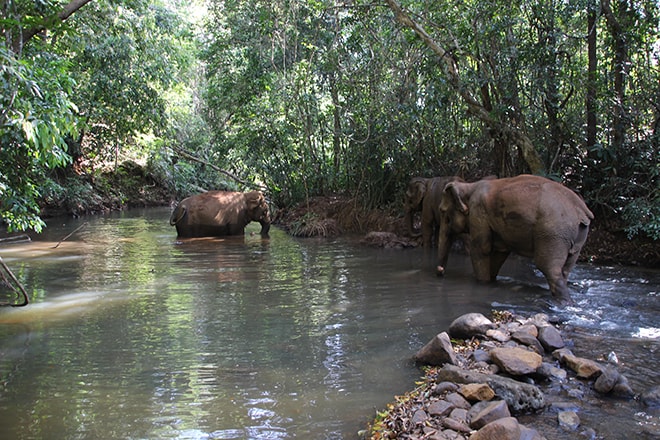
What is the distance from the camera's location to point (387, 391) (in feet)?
14.9

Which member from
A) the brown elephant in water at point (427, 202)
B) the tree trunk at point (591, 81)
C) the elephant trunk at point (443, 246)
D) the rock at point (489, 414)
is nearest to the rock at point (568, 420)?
the rock at point (489, 414)

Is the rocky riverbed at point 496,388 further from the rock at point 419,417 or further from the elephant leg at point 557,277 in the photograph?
the elephant leg at point 557,277

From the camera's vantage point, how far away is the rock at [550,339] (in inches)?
210

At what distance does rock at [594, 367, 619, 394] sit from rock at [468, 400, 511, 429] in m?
1.04

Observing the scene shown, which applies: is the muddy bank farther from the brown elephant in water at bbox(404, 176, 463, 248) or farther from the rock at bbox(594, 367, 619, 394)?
the rock at bbox(594, 367, 619, 394)

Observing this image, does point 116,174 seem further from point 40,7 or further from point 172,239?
point 40,7

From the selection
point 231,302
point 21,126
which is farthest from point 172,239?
point 21,126

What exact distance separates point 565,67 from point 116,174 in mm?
20919

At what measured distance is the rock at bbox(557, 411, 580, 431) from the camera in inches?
150

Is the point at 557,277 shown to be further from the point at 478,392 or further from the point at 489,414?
the point at 489,414

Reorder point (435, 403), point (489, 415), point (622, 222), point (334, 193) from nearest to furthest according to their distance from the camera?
1. point (489, 415)
2. point (435, 403)
3. point (622, 222)
4. point (334, 193)

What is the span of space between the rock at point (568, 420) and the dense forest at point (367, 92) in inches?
188

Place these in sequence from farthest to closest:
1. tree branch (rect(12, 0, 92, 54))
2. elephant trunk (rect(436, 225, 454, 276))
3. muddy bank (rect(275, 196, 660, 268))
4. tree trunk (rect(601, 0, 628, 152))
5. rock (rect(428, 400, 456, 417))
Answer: tree trunk (rect(601, 0, 628, 152))
muddy bank (rect(275, 196, 660, 268))
elephant trunk (rect(436, 225, 454, 276))
tree branch (rect(12, 0, 92, 54))
rock (rect(428, 400, 456, 417))

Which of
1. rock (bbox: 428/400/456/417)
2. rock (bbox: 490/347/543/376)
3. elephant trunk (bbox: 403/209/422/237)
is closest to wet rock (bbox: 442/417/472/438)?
rock (bbox: 428/400/456/417)
